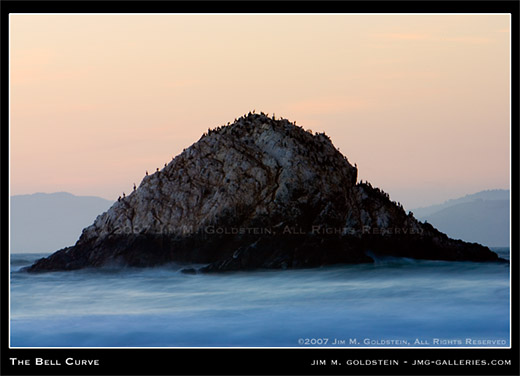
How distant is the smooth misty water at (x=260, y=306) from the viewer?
21031mm

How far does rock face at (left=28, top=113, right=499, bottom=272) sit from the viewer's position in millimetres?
34844

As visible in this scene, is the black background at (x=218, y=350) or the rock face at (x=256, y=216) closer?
the black background at (x=218, y=350)

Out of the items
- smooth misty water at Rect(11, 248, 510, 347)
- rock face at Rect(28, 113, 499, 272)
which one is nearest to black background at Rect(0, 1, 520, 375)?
smooth misty water at Rect(11, 248, 510, 347)

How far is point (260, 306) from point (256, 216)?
32.9 ft

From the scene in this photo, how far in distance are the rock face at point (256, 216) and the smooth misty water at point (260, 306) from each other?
1297 millimetres

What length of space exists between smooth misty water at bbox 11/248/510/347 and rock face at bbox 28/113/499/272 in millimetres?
1297

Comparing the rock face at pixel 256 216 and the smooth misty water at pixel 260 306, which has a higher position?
the rock face at pixel 256 216

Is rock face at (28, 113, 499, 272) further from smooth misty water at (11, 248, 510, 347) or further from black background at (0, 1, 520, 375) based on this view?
black background at (0, 1, 520, 375)

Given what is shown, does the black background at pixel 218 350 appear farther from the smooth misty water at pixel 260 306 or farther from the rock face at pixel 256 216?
the rock face at pixel 256 216

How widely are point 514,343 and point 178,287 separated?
42.1ft

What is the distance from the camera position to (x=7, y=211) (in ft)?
65.0

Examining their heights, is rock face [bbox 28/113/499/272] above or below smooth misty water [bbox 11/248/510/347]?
above

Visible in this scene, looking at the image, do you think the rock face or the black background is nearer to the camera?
the black background

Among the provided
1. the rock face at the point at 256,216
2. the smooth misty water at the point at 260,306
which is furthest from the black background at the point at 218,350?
the rock face at the point at 256,216
